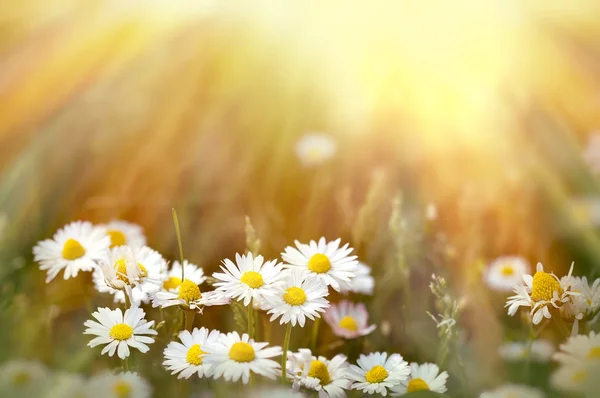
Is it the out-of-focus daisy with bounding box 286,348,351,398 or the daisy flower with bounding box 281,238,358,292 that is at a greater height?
the daisy flower with bounding box 281,238,358,292

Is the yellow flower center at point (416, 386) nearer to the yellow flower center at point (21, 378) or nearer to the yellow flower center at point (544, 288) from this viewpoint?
the yellow flower center at point (544, 288)

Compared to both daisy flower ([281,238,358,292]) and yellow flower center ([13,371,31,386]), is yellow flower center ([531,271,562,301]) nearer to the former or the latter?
daisy flower ([281,238,358,292])

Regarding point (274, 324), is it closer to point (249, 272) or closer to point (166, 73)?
point (249, 272)

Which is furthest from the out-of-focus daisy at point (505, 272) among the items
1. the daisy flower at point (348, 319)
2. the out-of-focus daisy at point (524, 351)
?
the daisy flower at point (348, 319)

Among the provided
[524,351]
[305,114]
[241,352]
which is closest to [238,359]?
[241,352]

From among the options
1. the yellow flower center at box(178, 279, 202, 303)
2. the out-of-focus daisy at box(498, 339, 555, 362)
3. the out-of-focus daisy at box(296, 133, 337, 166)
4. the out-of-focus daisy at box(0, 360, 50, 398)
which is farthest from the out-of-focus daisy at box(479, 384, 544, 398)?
the out-of-focus daisy at box(296, 133, 337, 166)

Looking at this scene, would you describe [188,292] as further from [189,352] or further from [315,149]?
[315,149]
